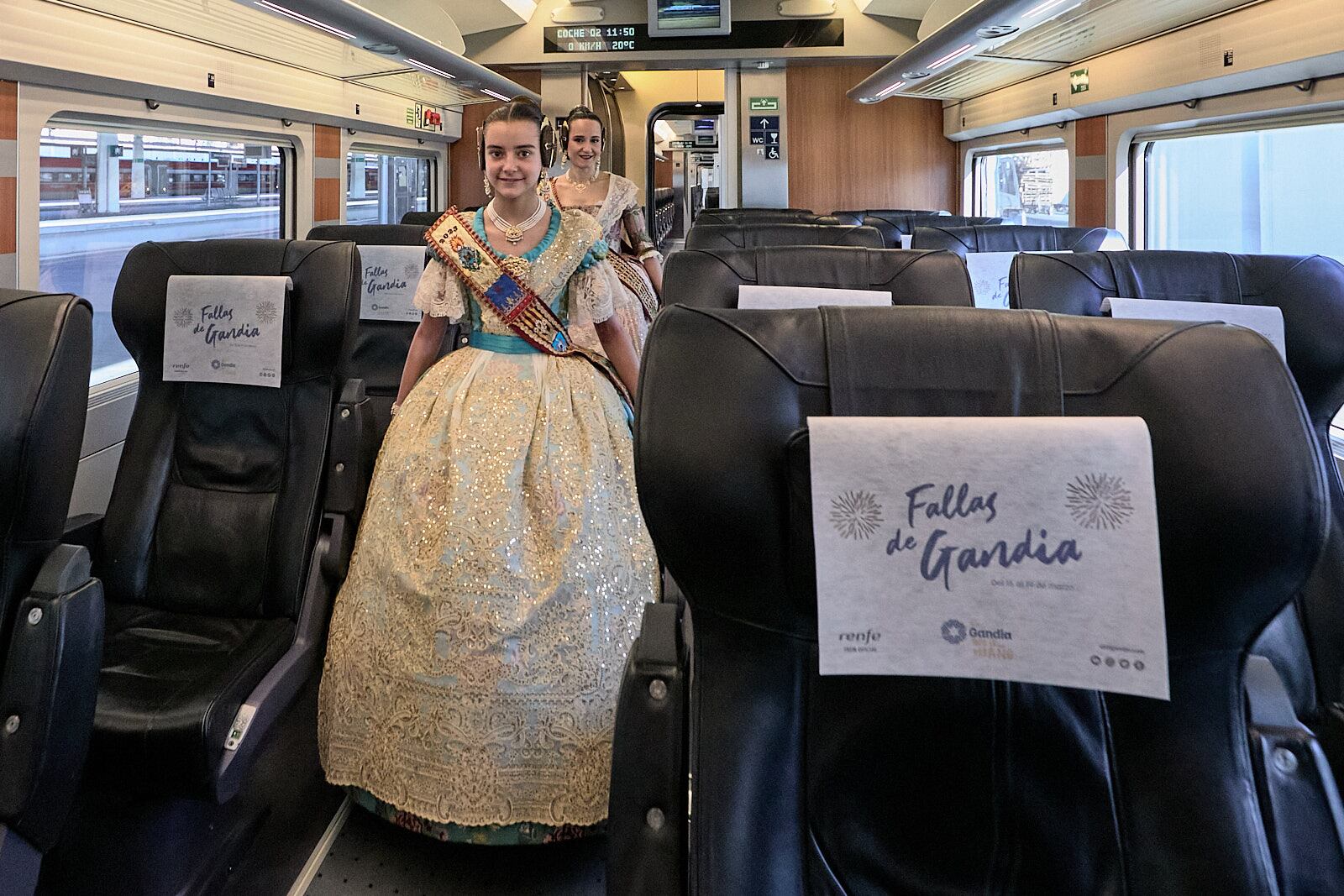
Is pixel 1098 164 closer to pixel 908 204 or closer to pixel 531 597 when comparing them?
pixel 908 204

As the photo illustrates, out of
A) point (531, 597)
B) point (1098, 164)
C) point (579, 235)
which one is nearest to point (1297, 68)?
point (1098, 164)

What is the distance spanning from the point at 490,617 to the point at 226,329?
1.00 meters

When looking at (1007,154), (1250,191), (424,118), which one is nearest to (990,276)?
(1250,191)

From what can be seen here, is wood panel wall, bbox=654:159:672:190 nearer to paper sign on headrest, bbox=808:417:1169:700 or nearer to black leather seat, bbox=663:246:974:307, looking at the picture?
black leather seat, bbox=663:246:974:307

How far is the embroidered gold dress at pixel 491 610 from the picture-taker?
1.93 m

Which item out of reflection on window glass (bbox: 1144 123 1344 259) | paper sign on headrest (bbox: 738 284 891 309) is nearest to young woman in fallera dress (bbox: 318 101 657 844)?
paper sign on headrest (bbox: 738 284 891 309)

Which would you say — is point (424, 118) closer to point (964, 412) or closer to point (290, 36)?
point (290, 36)

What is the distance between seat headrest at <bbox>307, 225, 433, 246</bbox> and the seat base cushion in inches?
91.9

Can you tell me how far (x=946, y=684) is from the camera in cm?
96

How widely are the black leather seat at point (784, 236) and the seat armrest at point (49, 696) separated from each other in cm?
244

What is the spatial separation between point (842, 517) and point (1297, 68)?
3831 mm

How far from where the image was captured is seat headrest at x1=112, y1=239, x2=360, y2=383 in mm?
2314

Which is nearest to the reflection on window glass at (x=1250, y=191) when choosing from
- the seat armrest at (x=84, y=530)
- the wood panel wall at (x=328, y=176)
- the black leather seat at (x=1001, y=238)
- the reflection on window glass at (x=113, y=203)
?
the black leather seat at (x=1001, y=238)

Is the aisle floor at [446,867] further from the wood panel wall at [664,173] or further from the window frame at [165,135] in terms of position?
the wood panel wall at [664,173]
